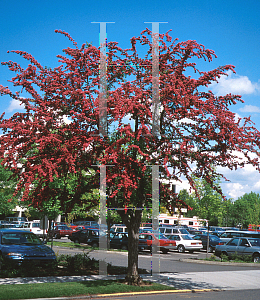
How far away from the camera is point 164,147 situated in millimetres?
10953

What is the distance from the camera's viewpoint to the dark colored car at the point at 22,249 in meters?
13.4

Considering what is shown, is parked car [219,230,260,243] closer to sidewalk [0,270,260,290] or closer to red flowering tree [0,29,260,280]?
sidewalk [0,270,260,290]

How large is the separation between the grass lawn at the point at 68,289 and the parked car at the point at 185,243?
1743 cm

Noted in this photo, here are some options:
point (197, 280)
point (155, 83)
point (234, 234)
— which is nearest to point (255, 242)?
point (234, 234)

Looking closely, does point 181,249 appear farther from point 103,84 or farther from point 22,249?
point 103,84

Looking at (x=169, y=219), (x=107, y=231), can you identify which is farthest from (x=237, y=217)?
(x=107, y=231)

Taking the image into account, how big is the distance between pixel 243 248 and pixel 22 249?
46.3ft

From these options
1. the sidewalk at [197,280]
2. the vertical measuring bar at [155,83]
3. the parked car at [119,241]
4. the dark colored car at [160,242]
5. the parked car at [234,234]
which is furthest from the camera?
the parked car at [234,234]

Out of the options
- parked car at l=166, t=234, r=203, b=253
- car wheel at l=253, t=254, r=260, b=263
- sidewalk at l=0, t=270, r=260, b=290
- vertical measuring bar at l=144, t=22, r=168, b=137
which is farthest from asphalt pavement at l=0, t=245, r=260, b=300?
parked car at l=166, t=234, r=203, b=253

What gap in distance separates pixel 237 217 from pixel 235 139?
95.6 metres

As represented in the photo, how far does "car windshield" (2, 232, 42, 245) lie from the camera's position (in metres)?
14.4

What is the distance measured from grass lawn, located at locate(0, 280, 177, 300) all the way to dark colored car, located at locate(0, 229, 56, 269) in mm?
2553

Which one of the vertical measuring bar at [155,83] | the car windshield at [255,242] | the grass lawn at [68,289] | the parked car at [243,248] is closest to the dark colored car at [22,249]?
the grass lawn at [68,289]

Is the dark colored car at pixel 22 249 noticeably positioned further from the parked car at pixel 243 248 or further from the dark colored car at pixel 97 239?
the dark colored car at pixel 97 239
